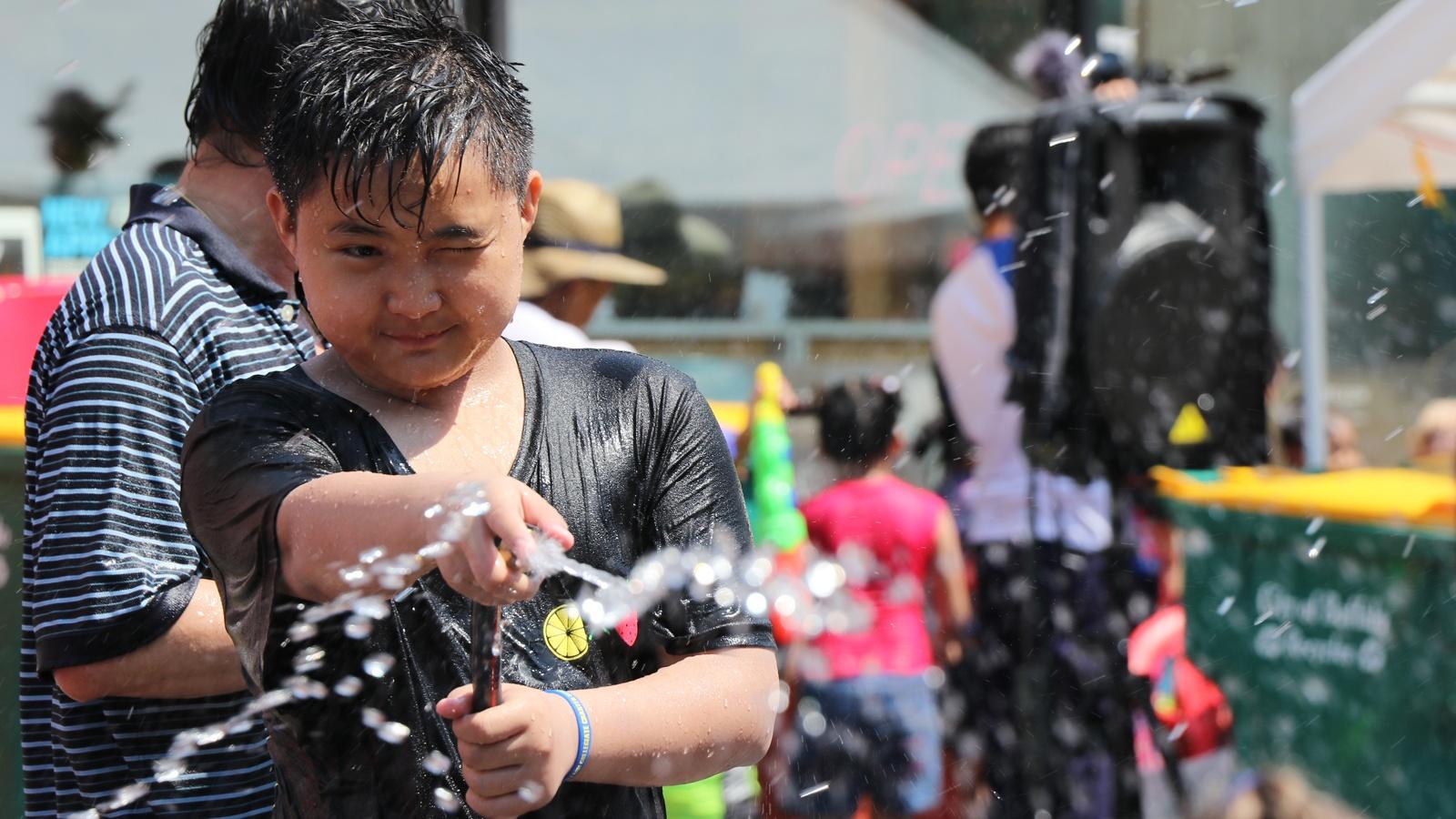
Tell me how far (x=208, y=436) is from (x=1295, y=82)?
8409 mm

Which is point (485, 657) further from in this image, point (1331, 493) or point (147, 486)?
point (1331, 493)

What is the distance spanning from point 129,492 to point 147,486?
2 centimetres

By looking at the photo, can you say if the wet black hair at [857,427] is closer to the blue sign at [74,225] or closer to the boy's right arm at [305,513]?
the boy's right arm at [305,513]

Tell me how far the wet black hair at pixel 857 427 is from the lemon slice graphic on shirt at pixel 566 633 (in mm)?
2945

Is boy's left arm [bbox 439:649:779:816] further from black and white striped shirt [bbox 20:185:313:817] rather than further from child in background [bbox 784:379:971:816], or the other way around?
child in background [bbox 784:379:971:816]

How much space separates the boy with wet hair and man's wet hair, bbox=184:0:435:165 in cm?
36

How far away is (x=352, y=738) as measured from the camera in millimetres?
1220

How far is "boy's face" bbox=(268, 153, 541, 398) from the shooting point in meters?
1.23

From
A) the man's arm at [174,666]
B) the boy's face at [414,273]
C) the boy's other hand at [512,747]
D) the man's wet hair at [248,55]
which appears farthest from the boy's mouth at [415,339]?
the man's wet hair at [248,55]

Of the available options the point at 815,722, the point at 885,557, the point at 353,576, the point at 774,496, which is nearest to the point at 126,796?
the point at 353,576

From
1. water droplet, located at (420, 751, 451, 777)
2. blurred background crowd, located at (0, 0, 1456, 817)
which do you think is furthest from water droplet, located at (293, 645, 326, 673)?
blurred background crowd, located at (0, 0, 1456, 817)

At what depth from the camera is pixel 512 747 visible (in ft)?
3.59

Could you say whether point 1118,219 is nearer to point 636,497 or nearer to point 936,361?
point 936,361

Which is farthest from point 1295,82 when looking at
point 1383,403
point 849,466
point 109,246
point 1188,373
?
point 109,246
